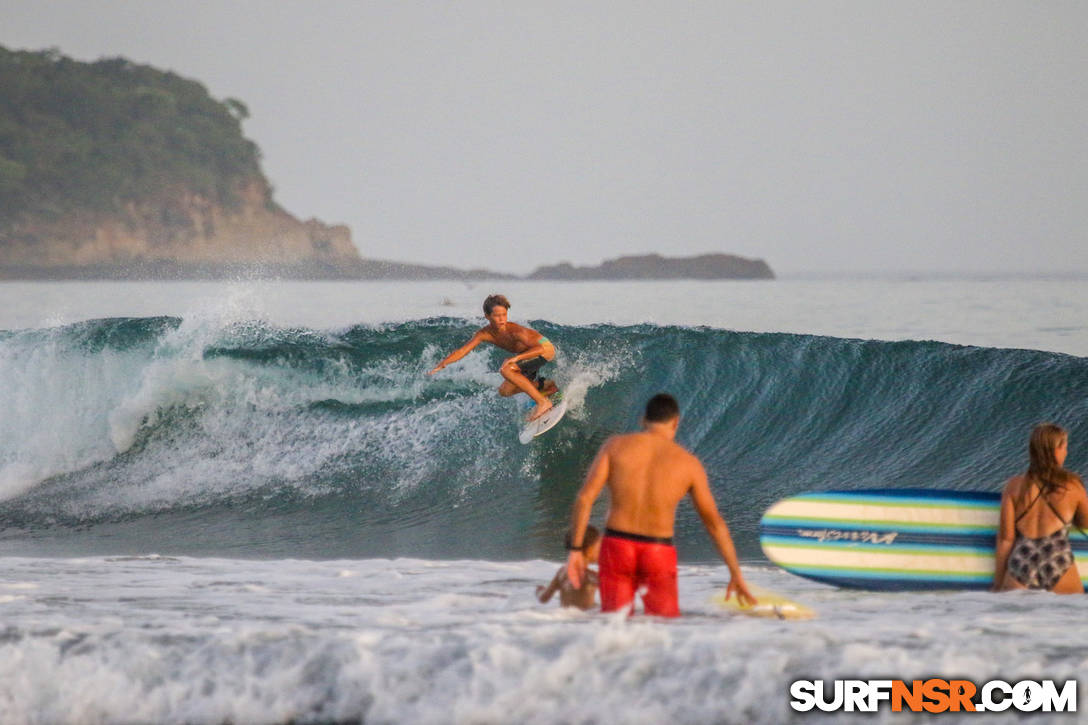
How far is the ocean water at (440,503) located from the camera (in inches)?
149

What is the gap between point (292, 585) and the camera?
18.0 ft

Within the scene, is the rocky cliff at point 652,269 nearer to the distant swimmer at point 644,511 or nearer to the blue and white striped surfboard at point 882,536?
the blue and white striped surfboard at point 882,536

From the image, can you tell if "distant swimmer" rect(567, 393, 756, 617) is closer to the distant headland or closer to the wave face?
the wave face

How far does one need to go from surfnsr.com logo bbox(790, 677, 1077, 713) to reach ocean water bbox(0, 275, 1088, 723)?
5 centimetres

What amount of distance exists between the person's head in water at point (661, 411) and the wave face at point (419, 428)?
2.97 meters

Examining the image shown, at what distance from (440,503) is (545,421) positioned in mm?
1013

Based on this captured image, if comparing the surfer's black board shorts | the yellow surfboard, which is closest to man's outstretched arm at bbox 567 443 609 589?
the yellow surfboard

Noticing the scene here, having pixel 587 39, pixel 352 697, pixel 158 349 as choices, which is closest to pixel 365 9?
pixel 587 39

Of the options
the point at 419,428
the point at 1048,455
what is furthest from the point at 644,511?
the point at 419,428

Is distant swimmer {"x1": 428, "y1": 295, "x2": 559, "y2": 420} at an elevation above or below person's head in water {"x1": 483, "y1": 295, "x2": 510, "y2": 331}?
below

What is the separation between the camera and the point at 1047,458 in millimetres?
4586

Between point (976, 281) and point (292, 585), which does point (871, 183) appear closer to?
point (976, 281)

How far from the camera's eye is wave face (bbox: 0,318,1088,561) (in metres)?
8.40

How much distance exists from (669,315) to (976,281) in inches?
238
